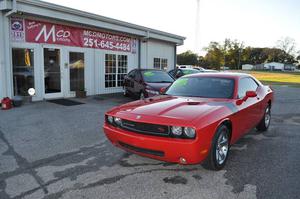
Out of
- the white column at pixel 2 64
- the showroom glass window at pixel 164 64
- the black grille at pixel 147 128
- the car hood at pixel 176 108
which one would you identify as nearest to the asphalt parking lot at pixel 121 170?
the black grille at pixel 147 128

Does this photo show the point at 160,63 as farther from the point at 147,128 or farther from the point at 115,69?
the point at 147,128

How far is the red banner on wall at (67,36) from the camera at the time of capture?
9539 millimetres

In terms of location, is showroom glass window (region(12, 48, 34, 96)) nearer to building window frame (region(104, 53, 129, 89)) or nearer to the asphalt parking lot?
building window frame (region(104, 53, 129, 89))

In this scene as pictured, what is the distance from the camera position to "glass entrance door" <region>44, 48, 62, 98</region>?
415 inches

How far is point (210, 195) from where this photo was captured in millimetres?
3154

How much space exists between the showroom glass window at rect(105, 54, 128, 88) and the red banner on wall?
0.47m

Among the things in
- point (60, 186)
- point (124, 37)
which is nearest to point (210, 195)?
point (60, 186)

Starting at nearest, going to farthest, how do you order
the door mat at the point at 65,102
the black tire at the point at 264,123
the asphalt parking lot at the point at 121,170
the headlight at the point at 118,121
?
the asphalt parking lot at the point at 121,170 → the headlight at the point at 118,121 → the black tire at the point at 264,123 → the door mat at the point at 65,102

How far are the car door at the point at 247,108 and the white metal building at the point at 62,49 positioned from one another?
764 centimetres

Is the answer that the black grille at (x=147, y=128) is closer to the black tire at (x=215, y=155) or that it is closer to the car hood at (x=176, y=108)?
the car hood at (x=176, y=108)

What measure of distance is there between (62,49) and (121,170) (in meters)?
8.50

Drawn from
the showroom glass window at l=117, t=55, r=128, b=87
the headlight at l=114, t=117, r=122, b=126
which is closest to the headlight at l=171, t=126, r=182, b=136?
the headlight at l=114, t=117, r=122, b=126

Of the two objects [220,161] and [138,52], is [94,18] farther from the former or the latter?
[220,161]

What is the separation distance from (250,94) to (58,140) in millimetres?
3940
